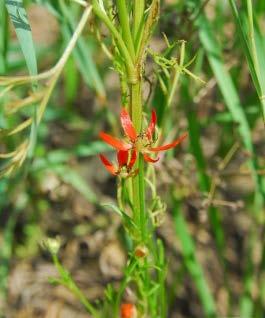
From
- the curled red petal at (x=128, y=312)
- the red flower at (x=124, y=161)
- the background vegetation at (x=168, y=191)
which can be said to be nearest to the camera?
the red flower at (x=124, y=161)

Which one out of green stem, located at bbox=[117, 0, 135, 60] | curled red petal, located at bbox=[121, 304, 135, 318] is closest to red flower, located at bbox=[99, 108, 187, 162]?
green stem, located at bbox=[117, 0, 135, 60]

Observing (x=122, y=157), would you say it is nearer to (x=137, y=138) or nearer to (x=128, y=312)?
(x=137, y=138)

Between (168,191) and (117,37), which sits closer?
(117,37)

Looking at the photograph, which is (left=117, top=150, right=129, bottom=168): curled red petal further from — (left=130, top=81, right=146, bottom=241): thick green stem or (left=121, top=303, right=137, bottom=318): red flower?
(left=121, top=303, right=137, bottom=318): red flower

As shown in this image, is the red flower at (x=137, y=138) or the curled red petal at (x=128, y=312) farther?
the curled red petal at (x=128, y=312)

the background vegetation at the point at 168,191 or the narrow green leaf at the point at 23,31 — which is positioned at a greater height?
the narrow green leaf at the point at 23,31

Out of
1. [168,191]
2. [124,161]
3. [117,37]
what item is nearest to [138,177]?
[124,161]

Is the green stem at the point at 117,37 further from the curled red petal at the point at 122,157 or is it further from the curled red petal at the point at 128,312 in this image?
the curled red petal at the point at 128,312

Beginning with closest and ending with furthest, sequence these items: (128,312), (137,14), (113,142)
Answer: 1. (113,142)
2. (137,14)
3. (128,312)

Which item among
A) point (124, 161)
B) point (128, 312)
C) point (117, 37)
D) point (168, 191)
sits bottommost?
point (128, 312)

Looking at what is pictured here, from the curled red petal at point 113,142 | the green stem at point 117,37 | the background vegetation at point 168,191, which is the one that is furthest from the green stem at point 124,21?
the background vegetation at point 168,191
